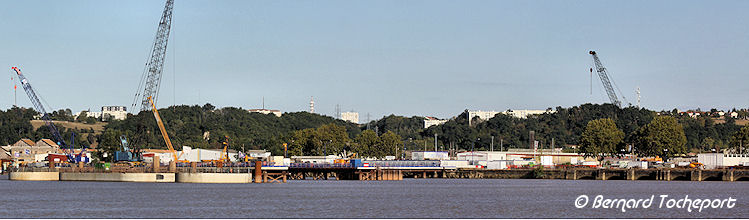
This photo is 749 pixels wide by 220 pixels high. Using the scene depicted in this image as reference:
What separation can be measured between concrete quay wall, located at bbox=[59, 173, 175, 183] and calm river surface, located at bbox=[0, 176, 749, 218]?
1927 centimetres

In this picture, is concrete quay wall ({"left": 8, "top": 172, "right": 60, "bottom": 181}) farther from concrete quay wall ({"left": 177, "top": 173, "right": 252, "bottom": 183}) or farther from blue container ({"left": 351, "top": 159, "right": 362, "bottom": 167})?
blue container ({"left": 351, "top": 159, "right": 362, "bottom": 167})

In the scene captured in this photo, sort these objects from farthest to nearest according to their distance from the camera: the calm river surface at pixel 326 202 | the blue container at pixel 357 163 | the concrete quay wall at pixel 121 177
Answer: the blue container at pixel 357 163
the concrete quay wall at pixel 121 177
the calm river surface at pixel 326 202

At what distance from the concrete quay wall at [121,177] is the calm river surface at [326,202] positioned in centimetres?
1927

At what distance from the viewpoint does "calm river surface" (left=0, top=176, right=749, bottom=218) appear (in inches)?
3693

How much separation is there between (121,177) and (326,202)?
69.6 metres

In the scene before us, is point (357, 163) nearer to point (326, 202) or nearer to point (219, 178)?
point (219, 178)

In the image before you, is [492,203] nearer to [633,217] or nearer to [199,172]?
[633,217]

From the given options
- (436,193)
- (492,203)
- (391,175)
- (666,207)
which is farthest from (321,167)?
(666,207)

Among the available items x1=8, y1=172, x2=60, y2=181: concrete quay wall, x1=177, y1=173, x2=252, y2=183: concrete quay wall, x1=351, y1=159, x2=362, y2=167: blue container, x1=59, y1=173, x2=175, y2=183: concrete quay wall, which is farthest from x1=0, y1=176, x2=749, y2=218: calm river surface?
x1=8, y1=172, x2=60, y2=181: concrete quay wall

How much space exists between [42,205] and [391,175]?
93383mm

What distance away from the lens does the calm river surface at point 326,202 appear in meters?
93.8

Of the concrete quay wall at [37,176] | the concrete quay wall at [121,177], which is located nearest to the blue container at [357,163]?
the concrete quay wall at [121,177]

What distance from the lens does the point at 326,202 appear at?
112 meters

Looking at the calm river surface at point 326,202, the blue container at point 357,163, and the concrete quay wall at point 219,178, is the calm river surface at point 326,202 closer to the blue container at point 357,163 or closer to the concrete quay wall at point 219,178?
the concrete quay wall at point 219,178
